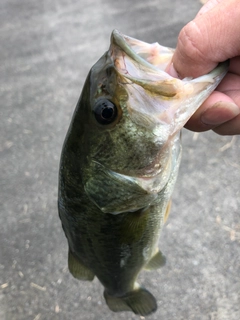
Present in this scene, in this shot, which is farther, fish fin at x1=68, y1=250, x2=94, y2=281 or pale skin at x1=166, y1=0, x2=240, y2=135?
fish fin at x1=68, y1=250, x2=94, y2=281

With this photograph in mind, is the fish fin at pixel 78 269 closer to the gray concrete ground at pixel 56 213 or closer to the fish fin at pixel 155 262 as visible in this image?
the fish fin at pixel 155 262

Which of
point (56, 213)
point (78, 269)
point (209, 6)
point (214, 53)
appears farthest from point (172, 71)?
point (56, 213)

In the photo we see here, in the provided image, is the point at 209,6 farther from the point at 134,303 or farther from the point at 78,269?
the point at 134,303

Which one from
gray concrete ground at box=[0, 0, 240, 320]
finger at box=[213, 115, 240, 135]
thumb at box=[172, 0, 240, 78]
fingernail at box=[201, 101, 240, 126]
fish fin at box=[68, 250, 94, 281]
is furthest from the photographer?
gray concrete ground at box=[0, 0, 240, 320]

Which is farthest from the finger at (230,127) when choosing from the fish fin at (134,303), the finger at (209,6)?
the fish fin at (134,303)

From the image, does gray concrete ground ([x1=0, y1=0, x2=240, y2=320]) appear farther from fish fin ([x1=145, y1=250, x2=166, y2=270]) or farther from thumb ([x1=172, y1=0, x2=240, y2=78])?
thumb ([x1=172, y1=0, x2=240, y2=78])

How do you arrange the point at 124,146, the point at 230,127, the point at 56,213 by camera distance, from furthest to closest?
the point at 56,213 < the point at 230,127 < the point at 124,146

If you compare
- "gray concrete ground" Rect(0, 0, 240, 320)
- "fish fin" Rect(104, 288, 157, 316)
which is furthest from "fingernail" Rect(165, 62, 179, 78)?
"gray concrete ground" Rect(0, 0, 240, 320)
